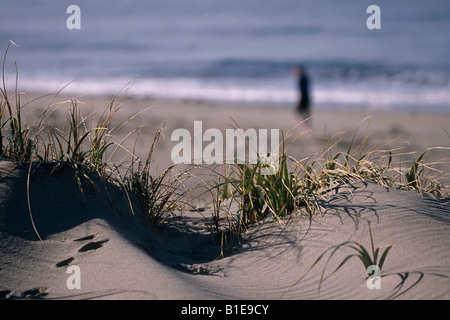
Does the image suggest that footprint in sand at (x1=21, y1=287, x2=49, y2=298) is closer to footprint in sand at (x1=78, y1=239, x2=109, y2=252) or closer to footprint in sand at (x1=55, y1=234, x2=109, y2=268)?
footprint in sand at (x1=55, y1=234, x2=109, y2=268)

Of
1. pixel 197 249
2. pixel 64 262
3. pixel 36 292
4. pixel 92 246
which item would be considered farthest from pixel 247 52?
pixel 36 292

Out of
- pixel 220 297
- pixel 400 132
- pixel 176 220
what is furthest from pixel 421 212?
pixel 400 132

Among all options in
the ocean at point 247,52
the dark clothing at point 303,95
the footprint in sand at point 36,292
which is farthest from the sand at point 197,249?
the ocean at point 247,52

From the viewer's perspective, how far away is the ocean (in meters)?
14.6

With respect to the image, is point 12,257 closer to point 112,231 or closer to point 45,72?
point 112,231

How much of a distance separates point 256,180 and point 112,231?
1.01 metres

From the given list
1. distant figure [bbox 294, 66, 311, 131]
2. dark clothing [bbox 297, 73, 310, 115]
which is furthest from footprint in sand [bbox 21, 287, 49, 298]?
dark clothing [bbox 297, 73, 310, 115]

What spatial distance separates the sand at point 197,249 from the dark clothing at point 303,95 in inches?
233

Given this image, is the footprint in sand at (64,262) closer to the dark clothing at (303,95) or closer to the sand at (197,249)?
the sand at (197,249)

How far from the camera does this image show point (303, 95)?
→ 9.05m

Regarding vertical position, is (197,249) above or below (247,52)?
below

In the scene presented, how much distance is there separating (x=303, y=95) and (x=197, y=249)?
6.45m

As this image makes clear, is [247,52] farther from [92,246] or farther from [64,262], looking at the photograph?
[64,262]

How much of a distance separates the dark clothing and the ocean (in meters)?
1.62
